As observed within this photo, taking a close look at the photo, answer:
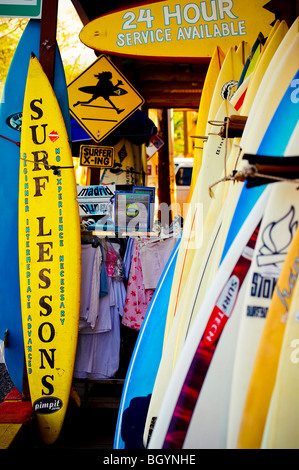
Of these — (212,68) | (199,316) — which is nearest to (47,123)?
(212,68)

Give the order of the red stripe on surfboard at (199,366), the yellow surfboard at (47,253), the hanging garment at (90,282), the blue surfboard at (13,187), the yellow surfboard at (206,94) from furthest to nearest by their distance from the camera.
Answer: the hanging garment at (90,282)
the blue surfboard at (13,187)
the yellow surfboard at (47,253)
the yellow surfboard at (206,94)
the red stripe on surfboard at (199,366)

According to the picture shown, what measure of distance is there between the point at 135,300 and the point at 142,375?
1.05 meters

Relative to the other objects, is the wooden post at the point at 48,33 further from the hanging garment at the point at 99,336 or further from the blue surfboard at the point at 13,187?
the hanging garment at the point at 99,336

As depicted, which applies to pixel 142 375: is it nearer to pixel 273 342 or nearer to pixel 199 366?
pixel 199 366

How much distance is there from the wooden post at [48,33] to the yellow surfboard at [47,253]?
0.30ft

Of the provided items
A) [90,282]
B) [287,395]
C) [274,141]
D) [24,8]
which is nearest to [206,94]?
[24,8]

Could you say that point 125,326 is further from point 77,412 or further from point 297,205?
point 297,205

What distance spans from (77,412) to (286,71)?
2869mm

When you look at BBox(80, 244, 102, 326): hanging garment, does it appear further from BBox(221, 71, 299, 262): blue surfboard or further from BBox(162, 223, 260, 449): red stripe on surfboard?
BBox(162, 223, 260, 449): red stripe on surfboard

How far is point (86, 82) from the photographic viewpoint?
14.5 ft

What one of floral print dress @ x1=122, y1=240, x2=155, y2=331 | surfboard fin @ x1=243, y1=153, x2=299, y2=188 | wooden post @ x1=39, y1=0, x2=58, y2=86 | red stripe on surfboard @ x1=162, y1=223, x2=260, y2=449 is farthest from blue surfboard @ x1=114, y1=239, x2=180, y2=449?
wooden post @ x1=39, y1=0, x2=58, y2=86

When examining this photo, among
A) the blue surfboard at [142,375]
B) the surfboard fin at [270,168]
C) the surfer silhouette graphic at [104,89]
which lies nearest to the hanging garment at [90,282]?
the blue surfboard at [142,375]

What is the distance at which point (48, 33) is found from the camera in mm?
3076

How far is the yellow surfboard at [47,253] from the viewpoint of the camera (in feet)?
9.80
